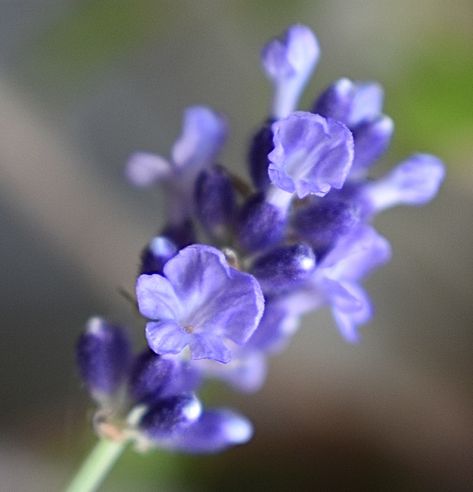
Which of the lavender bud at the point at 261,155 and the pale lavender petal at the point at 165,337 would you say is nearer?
the pale lavender petal at the point at 165,337

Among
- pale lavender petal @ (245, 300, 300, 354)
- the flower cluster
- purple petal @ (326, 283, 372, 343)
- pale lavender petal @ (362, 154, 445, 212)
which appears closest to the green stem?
the flower cluster

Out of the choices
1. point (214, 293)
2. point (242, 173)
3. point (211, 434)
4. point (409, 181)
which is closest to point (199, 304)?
point (214, 293)

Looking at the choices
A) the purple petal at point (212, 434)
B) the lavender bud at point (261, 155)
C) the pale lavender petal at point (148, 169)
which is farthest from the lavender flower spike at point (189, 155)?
the purple petal at point (212, 434)

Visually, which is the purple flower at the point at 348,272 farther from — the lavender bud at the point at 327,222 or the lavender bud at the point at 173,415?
A: the lavender bud at the point at 173,415

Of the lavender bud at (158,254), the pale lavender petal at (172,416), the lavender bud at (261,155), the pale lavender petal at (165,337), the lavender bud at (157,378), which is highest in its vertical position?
the lavender bud at (261,155)

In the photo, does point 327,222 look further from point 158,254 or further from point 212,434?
point 212,434

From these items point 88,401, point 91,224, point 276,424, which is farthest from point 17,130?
point 276,424
